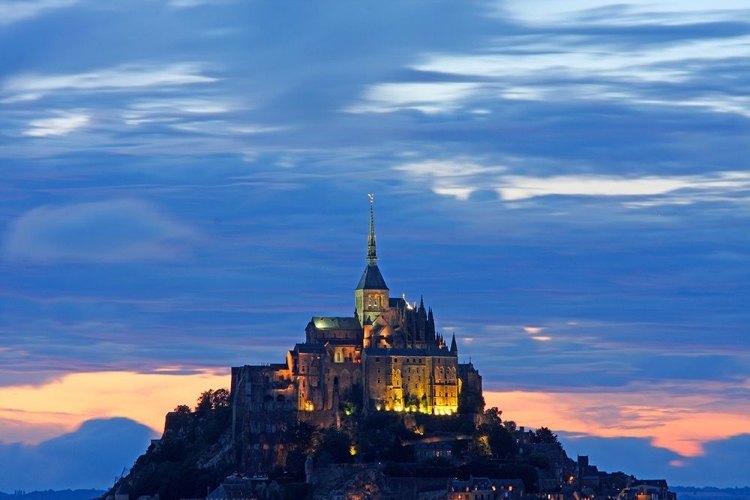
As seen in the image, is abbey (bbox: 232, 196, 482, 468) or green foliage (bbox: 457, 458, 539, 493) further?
Result: abbey (bbox: 232, 196, 482, 468)

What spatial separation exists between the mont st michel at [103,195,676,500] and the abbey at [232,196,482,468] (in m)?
0.10

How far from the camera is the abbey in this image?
16938 centimetres

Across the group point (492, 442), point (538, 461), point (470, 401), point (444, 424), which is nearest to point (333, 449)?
point (444, 424)

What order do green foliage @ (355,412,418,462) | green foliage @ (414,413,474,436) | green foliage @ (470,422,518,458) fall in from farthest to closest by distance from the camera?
green foliage @ (414,413,474,436) < green foliage @ (470,422,518,458) < green foliage @ (355,412,418,462)

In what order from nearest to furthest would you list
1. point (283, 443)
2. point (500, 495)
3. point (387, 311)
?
point (500, 495), point (283, 443), point (387, 311)

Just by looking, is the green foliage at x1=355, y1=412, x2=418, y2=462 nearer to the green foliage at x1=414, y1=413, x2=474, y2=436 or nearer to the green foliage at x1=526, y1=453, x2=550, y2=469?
the green foliage at x1=414, y1=413, x2=474, y2=436

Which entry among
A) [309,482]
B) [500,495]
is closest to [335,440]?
[309,482]

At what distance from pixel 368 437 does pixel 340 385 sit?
9057 millimetres

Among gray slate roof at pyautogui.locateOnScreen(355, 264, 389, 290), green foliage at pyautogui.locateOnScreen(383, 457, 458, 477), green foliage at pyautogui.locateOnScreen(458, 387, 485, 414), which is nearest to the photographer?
green foliage at pyautogui.locateOnScreen(383, 457, 458, 477)

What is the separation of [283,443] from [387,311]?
19489 mm

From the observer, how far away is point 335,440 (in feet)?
535

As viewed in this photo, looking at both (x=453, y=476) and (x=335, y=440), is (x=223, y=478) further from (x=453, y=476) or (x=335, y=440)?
(x=453, y=476)

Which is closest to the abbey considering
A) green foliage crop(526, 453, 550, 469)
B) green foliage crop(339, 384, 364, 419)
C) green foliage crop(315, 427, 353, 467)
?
green foliage crop(339, 384, 364, 419)

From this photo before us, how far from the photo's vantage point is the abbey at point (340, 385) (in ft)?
556
